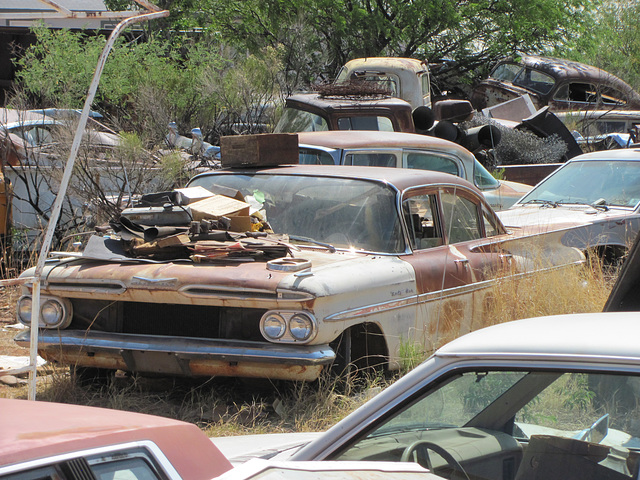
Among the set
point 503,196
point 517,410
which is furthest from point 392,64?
point 517,410

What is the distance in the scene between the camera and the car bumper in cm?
454

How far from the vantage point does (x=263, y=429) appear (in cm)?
451

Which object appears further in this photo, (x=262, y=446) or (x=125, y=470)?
(x=262, y=446)

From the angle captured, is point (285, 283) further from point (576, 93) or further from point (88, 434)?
point (576, 93)

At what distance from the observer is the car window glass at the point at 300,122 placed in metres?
9.70

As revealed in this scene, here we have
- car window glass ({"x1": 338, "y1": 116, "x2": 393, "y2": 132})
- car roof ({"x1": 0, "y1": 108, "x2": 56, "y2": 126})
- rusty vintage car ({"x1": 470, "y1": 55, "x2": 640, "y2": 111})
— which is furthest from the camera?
rusty vintage car ({"x1": 470, "y1": 55, "x2": 640, "y2": 111})

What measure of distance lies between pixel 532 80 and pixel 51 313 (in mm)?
16781

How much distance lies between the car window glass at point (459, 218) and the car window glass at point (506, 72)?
47.7ft

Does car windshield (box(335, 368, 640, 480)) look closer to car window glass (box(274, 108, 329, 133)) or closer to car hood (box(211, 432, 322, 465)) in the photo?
car hood (box(211, 432, 322, 465))

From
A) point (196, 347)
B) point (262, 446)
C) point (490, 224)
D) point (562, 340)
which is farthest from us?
point (490, 224)

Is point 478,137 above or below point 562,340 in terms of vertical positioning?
above

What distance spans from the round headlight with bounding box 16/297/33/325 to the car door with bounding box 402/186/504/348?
2.40 metres

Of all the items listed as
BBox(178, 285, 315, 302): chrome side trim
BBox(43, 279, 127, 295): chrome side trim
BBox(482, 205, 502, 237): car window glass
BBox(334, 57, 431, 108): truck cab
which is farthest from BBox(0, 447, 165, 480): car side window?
BBox(334, 57, 431, 108): truck cab

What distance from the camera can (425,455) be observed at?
90.8 inches
